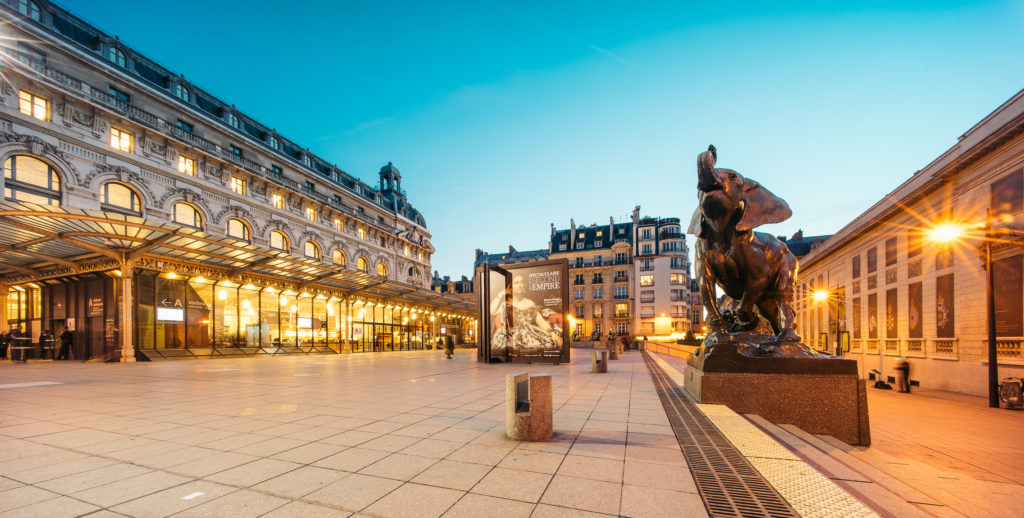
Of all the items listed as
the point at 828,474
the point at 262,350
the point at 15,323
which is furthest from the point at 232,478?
the point at 15,323

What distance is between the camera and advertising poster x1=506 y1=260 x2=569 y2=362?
18234 millimetres

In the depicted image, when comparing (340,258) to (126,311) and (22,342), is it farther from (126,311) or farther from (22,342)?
(126,311)

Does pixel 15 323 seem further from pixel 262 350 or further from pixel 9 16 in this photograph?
pixel 9 16

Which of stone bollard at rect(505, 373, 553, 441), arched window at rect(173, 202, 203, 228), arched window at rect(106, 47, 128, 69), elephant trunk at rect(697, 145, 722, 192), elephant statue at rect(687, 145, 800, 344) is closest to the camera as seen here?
stone bollard at rect(505, 373, 553, 441)

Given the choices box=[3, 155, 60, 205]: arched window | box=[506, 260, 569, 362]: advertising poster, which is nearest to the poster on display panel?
box=[506, 260, 569, 362]: advertising poster

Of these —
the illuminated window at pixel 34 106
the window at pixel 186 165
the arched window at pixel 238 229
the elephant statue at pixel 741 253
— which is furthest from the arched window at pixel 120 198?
the elephant statue at pixel 741 253

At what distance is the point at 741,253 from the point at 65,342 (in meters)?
30.6

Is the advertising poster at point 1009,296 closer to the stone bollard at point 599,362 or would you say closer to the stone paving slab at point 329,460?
the stone bollard at point 599,362

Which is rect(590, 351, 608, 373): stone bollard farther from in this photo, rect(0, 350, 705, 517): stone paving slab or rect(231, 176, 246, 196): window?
rect(231, 176, 246, 196): window

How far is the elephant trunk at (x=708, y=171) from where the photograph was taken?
6.91 metres

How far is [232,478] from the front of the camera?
3.69 metres

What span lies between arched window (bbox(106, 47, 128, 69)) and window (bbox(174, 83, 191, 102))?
335 cm

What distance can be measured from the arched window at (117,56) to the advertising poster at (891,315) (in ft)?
154

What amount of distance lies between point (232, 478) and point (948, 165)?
24.9 m
